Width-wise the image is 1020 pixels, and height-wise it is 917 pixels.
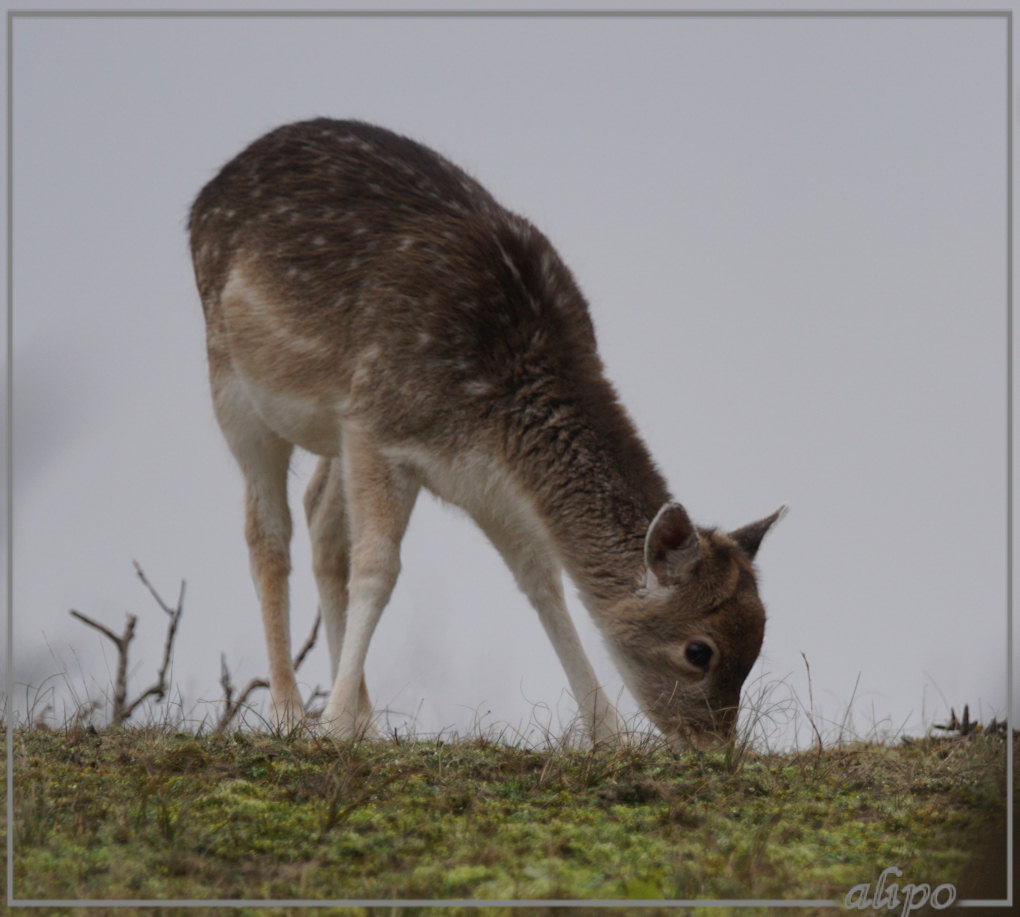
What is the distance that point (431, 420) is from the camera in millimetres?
6980

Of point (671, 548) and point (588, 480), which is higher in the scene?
point (588, 480)

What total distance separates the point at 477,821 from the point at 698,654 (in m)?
1.86

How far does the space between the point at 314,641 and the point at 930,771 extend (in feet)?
14.0

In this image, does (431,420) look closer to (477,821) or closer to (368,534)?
(368,534)

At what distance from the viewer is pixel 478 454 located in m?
6.92

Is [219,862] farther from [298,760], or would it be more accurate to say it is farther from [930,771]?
[930,771]

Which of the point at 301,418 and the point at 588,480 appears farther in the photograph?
the point at 301,418

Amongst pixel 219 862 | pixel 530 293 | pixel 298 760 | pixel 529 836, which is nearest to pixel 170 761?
pixel 298 760

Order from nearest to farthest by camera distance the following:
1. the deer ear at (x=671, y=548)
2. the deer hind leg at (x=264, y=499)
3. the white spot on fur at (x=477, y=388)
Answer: the deer ear at (x=671, y=548) → the white spot on fur at (x=477, y=388) → the deer hind leg at (x=264, y=499)

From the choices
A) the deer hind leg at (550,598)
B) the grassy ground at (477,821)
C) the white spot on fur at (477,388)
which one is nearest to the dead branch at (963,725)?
the grassy ground at (477,821)

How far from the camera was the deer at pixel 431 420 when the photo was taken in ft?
21.3

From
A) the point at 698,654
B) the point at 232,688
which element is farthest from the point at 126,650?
the point at 698,654

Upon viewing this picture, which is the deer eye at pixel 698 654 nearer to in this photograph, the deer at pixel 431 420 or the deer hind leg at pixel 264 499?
the deer at pixel 431 420

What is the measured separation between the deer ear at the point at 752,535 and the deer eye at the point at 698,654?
0.59m
